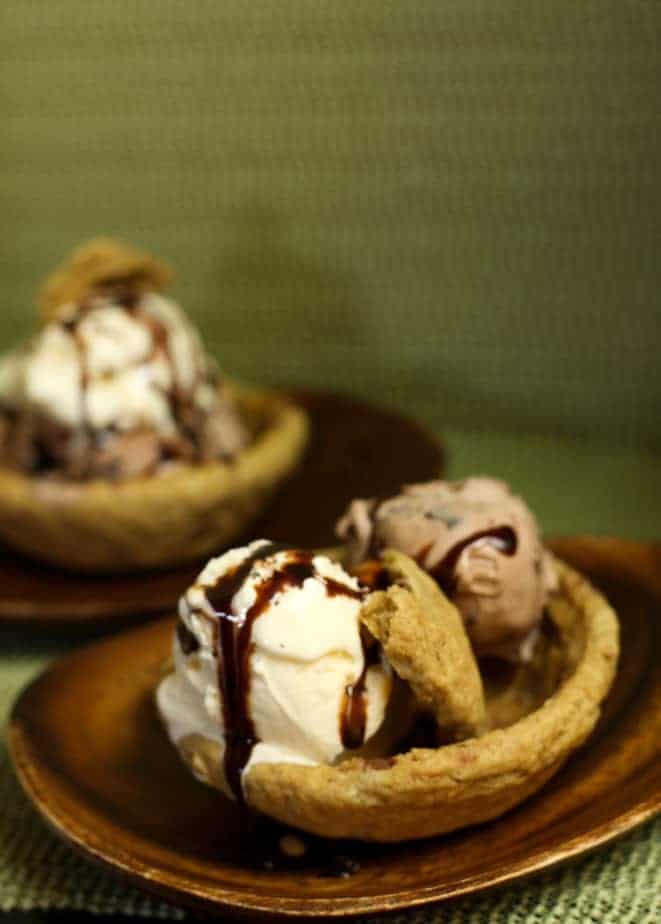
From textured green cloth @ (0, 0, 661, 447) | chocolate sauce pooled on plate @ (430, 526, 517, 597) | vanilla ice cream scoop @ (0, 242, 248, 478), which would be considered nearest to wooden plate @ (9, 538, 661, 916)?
chocolate sauce pooled on plate @ (430, 526, 517, 597)

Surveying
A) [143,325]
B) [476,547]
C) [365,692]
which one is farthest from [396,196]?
[365,692]

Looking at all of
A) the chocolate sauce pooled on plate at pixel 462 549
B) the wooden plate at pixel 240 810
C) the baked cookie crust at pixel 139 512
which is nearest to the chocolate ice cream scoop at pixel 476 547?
the chocolate sauce pooled on plate at pixel 462 549

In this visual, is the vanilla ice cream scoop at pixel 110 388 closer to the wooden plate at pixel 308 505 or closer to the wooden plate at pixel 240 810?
the wooden plate at pixel 308 505

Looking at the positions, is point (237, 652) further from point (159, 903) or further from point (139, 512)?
point (139, 512)

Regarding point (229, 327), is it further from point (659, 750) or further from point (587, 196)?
point (659, 750)

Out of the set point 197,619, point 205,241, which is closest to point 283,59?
point 205,241
